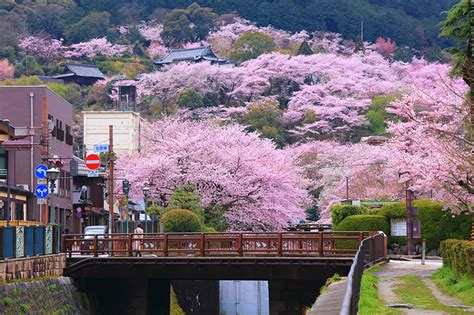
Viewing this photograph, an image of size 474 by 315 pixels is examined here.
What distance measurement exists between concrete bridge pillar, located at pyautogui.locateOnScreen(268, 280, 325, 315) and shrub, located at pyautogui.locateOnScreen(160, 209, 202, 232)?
14150 millimetres

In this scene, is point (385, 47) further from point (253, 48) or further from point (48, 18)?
point (48, 18)

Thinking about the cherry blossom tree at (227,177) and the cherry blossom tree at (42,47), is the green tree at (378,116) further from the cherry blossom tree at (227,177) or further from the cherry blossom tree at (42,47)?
the cherry blossom tree at (42,47)

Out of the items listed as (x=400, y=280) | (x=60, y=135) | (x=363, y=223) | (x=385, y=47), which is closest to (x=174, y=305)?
(x=363, y=223)

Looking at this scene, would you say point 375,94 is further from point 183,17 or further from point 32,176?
point 32,176

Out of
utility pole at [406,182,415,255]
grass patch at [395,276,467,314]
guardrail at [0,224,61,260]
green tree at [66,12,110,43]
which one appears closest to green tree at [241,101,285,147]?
utility pole at [406,182,415,255]

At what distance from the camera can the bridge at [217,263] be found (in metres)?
36.3

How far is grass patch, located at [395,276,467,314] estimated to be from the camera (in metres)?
22.3

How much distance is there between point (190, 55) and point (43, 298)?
4368 inches

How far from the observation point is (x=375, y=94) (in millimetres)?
114188

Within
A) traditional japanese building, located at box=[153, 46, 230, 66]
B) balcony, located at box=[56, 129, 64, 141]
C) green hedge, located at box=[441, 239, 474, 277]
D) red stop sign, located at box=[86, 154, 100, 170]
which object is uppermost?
traditional japanese building, located at box=[153, 46, 230, 66]

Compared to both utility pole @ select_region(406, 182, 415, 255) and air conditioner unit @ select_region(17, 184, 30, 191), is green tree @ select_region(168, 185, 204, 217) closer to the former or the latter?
air conditioner unit @ select_region(17, 184, 30, 191)

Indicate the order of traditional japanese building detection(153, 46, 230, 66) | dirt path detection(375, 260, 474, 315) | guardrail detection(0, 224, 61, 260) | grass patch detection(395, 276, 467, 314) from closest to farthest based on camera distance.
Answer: grass patch detection(395, 276, 467, 314)
dirt path detection(375, 260, 474, 315)
guardrail detection(0, 224, 61, 260)
traditional japanese building detection(153, 46, 230, 66)

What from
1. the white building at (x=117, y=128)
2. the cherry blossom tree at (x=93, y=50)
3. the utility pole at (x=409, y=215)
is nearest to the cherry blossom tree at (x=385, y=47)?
the cherry blossom tree at (x=93, y=50)

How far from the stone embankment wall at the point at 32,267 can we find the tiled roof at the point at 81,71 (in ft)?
303
